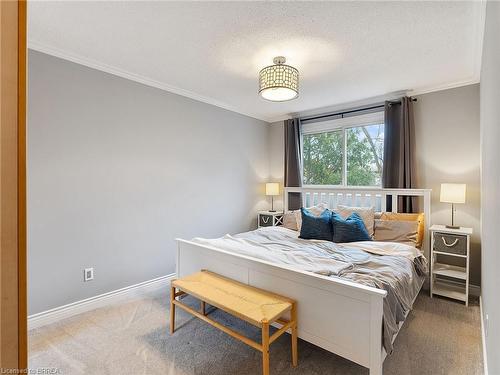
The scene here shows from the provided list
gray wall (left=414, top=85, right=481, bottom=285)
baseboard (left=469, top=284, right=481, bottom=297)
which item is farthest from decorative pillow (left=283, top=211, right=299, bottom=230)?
baseboard (left=469, top=284, right=481, bottom=297)

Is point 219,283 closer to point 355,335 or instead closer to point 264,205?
point 355,335

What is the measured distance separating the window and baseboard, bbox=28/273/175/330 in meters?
2.77

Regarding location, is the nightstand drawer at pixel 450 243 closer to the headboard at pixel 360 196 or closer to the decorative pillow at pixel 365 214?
the headboard at pixel 360 196

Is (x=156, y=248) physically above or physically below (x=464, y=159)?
below

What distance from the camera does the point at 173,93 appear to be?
3328 mm

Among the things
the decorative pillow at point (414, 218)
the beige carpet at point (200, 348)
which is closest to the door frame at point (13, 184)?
the beige carpet at point (200, 348)

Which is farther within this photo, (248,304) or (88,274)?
(88,274)

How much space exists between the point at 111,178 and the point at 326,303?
2.39m

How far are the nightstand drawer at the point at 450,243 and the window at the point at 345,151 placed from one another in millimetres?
1068

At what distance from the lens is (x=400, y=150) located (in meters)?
3.34

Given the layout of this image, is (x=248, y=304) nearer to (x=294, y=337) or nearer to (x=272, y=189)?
(x=294, y=337)

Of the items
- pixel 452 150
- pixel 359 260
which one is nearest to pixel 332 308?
pixel 359 260

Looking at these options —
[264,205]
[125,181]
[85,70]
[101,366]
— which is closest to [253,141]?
[264,205]

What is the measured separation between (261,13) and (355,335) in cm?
220
